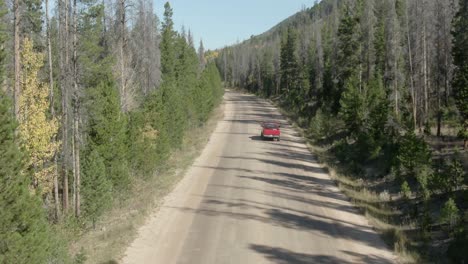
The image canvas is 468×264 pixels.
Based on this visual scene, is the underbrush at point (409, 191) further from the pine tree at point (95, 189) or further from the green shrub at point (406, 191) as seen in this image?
the pine tree at point (95, 189)

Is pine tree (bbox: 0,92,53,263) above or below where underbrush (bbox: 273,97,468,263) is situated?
above

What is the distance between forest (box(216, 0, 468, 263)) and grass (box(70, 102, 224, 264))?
8427mm

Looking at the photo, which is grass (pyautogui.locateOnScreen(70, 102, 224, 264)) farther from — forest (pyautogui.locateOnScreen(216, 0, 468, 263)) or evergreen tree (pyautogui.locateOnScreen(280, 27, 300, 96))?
evergreen tree (pyautogui.locateOnScreen(280, 27, 300, 96))

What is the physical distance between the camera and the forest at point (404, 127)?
54.1 ft

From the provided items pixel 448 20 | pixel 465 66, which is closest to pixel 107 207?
pixel 465 66

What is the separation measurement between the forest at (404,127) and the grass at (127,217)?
8.43 m

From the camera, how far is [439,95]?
44938 millimetres

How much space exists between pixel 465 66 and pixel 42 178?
24399 millimetres

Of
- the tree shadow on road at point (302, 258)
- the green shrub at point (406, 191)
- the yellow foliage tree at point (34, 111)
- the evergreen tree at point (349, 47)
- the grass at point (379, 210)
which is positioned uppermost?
the evergreen tree at point (349, 47)

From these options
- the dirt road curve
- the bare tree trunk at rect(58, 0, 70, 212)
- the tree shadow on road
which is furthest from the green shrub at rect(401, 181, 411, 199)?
the bare tree trunk at rect(58, 0, 70, 212)

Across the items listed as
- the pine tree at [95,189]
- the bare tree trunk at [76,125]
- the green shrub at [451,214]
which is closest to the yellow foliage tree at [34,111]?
the bare tree trunk at [76,125]

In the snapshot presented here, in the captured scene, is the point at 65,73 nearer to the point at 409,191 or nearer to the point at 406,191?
the point at 406,191

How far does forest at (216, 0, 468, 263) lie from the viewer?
650 inches

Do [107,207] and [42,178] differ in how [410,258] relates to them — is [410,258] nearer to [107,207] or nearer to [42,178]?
Result: [107,207]
